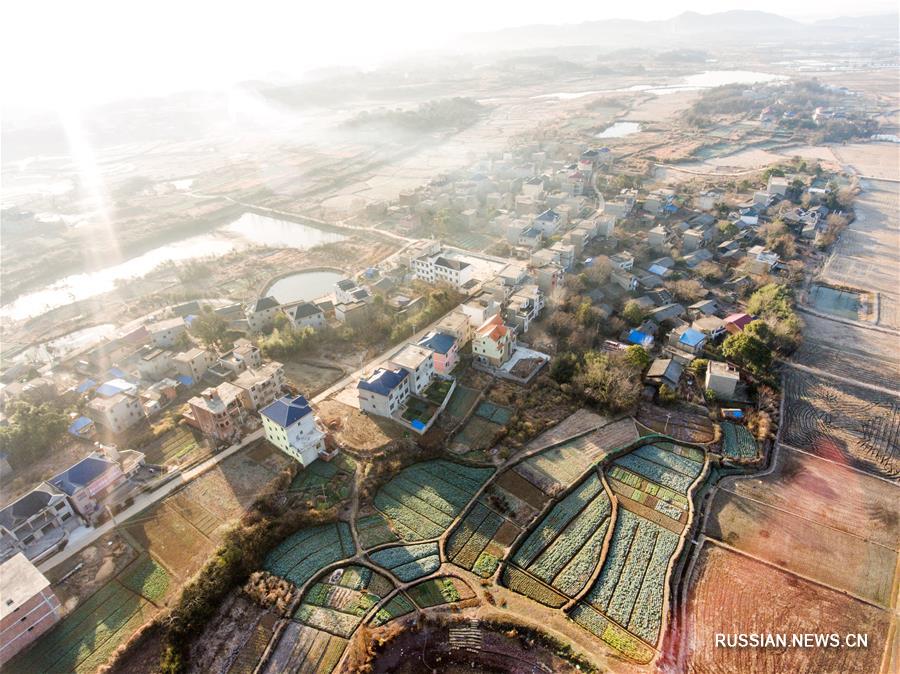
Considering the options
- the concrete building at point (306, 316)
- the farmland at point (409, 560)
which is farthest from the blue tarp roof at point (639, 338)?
the concrete building at point (306, 316)

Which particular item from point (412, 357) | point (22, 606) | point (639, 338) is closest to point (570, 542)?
point (412, 357)

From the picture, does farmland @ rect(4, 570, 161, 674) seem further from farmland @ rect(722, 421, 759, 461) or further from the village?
farmland @ rect(722, 421, 759, 461)

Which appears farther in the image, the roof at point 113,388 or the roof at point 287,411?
the roof at point 113,388

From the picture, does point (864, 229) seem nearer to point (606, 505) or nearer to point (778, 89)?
point (606, 505)

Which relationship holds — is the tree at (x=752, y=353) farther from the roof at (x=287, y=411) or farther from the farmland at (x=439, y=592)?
the roof at (x=287, y=411)

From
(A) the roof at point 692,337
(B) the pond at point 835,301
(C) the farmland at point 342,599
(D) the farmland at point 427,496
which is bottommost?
(B) the pond at point 835,301

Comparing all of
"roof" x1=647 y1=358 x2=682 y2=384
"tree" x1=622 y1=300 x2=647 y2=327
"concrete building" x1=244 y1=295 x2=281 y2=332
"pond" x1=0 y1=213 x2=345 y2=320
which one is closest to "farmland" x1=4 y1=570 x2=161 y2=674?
"concrete building" x1=244 y1=295 x2=281 y2=332

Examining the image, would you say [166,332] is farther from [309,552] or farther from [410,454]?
[309,552]
